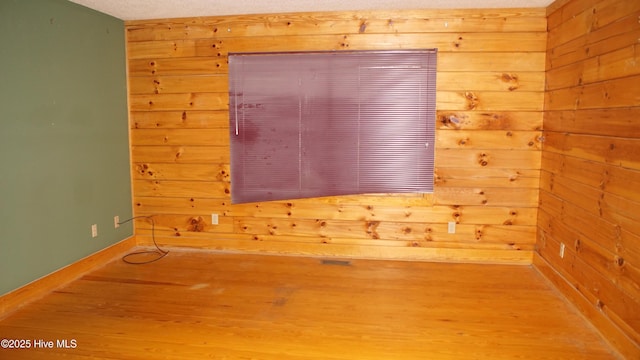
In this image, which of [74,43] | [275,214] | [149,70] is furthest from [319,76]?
Result: [74,43]

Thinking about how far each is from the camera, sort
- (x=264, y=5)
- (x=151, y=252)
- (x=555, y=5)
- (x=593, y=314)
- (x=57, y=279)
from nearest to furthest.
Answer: (x=593, y=314)
(x=57, y=279)
(x=555, y=5)
(x=264, y=5)
(x=151, y=252)

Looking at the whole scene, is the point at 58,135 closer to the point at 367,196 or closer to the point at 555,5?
the point at 367,196

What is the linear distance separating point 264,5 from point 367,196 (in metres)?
1.90

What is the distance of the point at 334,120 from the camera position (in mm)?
3734

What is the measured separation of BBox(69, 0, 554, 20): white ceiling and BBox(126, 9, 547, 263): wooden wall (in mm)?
99

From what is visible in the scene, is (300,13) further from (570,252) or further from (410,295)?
(570,252)

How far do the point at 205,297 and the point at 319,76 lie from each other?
211 centimetres

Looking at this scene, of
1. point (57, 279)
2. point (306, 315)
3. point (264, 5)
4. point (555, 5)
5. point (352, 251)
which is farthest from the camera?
point (352, 251)

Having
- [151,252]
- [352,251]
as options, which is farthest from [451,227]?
[151,252]

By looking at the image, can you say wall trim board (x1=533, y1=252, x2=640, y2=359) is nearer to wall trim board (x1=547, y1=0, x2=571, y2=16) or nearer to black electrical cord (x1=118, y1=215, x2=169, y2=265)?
wall trim board (x1=547, y1=0, x2=571, y2=16)

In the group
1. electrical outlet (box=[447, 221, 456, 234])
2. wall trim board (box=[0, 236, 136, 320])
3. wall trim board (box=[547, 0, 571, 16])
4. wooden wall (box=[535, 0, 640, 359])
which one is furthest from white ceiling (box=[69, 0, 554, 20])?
wall trim board (box=[0, 236, 136, 320])

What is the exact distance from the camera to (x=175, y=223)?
162 inches

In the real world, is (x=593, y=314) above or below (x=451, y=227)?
below

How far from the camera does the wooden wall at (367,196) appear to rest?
355 cm
